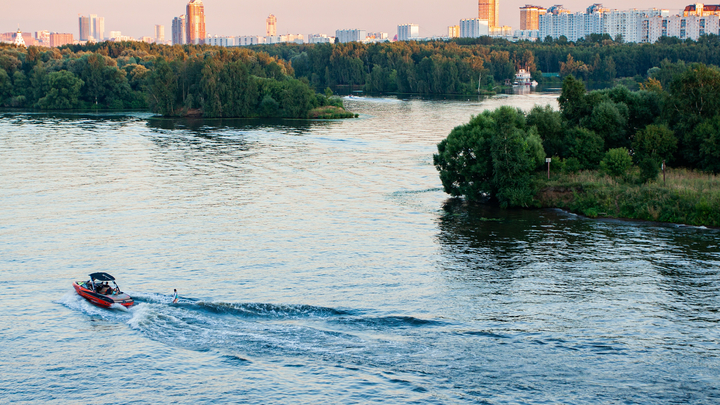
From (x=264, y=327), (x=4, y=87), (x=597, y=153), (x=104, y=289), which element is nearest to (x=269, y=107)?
(x=4, y=87)

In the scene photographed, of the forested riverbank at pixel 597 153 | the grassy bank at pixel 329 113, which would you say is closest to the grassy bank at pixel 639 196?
the forested riverbank at pixel 597 153

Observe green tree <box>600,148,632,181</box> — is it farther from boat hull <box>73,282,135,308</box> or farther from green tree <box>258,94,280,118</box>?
green tree <box>258,94,280,118</box>

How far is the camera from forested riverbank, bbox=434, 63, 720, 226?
5812 cm

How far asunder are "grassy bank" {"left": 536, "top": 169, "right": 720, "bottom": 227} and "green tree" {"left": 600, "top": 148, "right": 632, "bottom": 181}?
0.75 metres

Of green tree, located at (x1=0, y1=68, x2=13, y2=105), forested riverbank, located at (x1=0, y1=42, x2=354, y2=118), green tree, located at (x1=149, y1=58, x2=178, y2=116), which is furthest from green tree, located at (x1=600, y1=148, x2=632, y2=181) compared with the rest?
green tree, located at (x1=0, y1=68, x2=13, y2=105)

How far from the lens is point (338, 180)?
2982 inches

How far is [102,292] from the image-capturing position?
37.8 metres

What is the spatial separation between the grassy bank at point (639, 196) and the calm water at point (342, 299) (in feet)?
7.17

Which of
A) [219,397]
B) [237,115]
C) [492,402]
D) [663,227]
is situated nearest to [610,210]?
[663,227]

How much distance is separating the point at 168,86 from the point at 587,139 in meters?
111

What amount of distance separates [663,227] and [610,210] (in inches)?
192

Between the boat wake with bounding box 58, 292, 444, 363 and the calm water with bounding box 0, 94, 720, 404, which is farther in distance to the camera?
the boat wake with bounding box 58, 292, 444, 363

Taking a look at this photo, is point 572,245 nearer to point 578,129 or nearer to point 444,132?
point 578,129

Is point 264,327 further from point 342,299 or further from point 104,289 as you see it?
point 104,289
